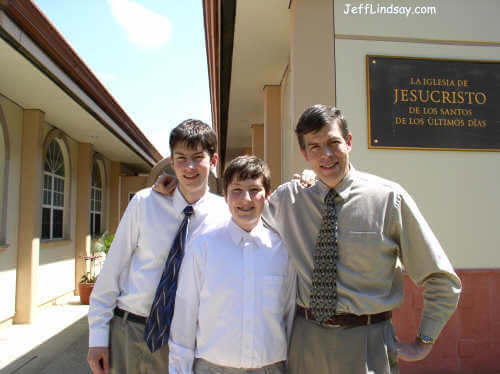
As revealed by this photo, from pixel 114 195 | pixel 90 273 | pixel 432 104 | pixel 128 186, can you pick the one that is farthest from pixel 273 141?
pixel 128 186

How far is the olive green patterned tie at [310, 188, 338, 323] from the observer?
163cm

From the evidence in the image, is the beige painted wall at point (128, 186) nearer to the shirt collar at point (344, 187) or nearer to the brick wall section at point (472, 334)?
the brick wall section at point (472, 334)

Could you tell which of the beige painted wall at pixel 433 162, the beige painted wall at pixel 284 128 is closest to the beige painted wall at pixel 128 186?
the beige painted wall at pixel 284 128

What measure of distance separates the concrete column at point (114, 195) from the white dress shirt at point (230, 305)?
10823 millimetres

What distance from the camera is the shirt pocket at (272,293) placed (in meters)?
1.66

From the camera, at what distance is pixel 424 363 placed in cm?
339

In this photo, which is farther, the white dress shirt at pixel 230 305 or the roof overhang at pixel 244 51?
the roof overhang at pixel 244 51

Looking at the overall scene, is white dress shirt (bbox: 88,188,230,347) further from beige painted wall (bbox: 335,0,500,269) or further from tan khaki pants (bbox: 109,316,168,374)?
beige painted wall (bbox: 335,0,500,269)

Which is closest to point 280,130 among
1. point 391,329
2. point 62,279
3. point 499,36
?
point 499,36

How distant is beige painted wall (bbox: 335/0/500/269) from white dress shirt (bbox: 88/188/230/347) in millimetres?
1944

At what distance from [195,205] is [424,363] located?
2.74 meters

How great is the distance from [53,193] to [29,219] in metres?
1.82

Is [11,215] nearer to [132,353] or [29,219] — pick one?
[29,219]

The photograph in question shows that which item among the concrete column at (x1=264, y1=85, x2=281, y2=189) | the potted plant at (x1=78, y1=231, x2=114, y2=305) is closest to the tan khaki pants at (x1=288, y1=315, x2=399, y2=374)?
the concrete column at (x1=264, y1=85, x2=281, y2=189)
